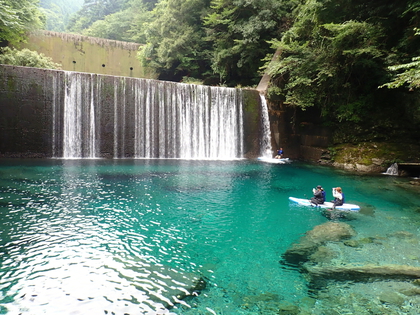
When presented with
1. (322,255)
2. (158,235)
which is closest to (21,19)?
(158,235)

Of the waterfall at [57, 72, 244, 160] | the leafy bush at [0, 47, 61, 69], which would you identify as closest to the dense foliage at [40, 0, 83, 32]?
the leafy bush at [0, 47, 61, 69]

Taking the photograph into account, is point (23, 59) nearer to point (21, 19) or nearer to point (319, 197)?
point (21, 19)

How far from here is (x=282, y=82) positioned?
1767 cm

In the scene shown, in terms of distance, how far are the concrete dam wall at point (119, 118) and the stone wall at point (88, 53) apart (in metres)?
11.2

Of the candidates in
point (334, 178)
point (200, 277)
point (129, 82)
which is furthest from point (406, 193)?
point (129, 82)

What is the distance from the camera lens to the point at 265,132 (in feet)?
58.9

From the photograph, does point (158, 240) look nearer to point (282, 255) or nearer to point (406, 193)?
point (282, 255)

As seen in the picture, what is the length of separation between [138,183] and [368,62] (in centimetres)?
1055

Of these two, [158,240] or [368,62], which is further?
[368,62]

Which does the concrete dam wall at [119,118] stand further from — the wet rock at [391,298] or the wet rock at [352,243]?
the wet rock at [391,298]

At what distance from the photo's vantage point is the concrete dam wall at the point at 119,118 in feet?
43.3

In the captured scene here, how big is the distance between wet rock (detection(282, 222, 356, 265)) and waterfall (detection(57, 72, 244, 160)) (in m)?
10.8

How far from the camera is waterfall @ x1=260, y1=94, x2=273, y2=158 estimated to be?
58.6 ft

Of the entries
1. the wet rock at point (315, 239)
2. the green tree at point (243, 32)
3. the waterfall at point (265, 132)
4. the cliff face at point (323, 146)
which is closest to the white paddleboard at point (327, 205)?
the wet rock at point (315, 239)
